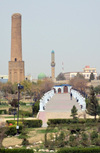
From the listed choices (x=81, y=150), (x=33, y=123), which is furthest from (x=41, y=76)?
(x=81, y=150)

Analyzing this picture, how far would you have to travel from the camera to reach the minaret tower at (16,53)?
8212 centimetres

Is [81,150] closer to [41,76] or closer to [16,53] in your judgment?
[16,53]

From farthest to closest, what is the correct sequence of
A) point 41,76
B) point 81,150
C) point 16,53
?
point 41,76 < point 16,53 < point 81,150

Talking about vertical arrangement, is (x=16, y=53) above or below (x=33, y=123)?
above

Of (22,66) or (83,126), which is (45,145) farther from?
(22,66)

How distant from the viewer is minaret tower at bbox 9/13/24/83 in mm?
Result: 82125

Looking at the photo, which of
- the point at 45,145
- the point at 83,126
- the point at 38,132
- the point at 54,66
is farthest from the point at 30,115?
the point at 54,66

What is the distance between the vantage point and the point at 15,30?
82000 mm

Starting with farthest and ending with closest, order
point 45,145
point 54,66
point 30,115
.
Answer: point 54,66
point 30,115
point 45,145

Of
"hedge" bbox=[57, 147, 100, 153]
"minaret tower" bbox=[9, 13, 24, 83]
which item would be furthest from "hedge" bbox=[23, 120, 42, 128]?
"minaret tower" bbox=[9, 13, 24, 83]

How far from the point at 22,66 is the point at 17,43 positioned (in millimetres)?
6338

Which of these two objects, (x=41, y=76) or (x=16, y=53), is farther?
(x=41, y=76)

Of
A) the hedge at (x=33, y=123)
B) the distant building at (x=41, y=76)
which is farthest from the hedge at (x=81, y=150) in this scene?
the distant building at (x=41, y=76)

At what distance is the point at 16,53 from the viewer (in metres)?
83.1
